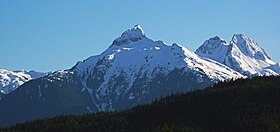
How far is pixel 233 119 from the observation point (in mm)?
195500

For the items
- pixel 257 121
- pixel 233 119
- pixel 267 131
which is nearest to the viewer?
pixel 267 131

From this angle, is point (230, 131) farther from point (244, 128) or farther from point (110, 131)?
point (110, 131)

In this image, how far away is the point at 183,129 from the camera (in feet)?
623

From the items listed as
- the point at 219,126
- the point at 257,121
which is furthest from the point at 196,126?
the point at 257,121

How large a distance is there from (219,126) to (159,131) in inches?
717

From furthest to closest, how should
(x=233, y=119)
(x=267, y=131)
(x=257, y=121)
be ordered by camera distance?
(x=233, y=119), (x=257, y=121), (x=267, y=131)

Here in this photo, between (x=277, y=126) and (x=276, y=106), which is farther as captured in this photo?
(x=276, y=106)

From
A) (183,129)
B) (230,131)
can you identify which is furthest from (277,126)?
(183,129)

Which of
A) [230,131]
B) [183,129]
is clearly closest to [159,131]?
[183,129]

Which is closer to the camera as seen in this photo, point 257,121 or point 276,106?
point 257,121

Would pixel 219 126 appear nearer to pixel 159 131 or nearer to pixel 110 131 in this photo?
pixel 159 131

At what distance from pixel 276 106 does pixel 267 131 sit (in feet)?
100

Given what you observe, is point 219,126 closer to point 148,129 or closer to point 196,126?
point 196,126

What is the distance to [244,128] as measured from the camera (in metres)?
181
